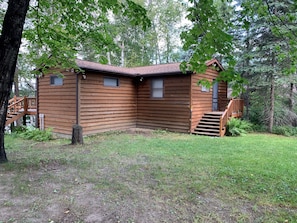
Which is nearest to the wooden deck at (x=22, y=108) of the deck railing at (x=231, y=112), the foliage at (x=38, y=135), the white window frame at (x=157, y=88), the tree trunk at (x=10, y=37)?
the foliage at (x=38, y=135)

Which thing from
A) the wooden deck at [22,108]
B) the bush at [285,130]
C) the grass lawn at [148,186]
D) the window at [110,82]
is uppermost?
the window at [110,82]

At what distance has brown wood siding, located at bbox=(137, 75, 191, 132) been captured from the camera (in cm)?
1015

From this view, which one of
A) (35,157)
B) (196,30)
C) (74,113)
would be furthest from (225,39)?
(74,113)

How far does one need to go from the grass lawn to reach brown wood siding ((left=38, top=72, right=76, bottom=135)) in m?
3.17

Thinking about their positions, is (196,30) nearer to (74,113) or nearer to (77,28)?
(77,28)

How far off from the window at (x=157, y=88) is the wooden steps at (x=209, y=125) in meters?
2.43

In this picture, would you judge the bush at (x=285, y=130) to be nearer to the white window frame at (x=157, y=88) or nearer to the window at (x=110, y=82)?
the white window frame at (x=157, y=88)

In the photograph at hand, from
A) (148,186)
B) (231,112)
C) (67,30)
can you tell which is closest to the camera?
(148,186)

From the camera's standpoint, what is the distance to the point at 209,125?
33.9 feet

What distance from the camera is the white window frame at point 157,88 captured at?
10883mm

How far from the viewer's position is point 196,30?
268 cm

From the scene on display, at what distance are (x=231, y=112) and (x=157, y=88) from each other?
154 inches

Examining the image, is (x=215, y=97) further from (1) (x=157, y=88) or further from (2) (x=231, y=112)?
(1) (x=157, y=88)

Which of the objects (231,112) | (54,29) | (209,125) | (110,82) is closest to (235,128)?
(209,125)
